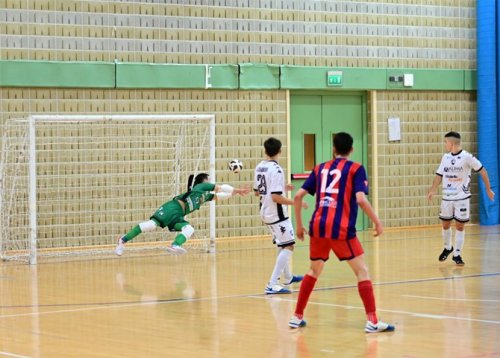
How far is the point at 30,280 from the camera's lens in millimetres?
13445

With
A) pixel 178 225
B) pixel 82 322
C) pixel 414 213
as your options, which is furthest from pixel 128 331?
pixel 414 213

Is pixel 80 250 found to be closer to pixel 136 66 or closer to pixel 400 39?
pixel 136 66

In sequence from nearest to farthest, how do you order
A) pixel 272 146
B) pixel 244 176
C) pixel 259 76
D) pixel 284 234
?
pixel 272 146, pixel 284 234, pixel 244 176, pixel 259 76

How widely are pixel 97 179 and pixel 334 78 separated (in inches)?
218

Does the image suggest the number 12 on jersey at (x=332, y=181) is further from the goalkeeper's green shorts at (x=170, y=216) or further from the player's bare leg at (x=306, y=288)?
the goalkeeper's green shorts at (x=170, y=216)

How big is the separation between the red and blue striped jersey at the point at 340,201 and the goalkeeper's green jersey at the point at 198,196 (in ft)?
22.5

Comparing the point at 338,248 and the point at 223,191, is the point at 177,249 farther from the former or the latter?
the point at 338,248

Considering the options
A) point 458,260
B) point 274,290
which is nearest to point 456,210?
point 458,260

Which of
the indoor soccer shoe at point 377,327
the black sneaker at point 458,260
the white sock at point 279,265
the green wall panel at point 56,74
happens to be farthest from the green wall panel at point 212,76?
the indoor soccer shoe at point 377,327

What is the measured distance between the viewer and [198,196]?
1585 centimetres

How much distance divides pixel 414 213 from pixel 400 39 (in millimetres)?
3780

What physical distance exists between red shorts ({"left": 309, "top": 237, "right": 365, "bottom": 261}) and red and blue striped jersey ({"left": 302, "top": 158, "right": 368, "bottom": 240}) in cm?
6

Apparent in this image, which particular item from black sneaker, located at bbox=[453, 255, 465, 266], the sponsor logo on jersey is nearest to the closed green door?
the sponsor logo on jersey

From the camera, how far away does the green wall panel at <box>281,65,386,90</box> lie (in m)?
20.0
